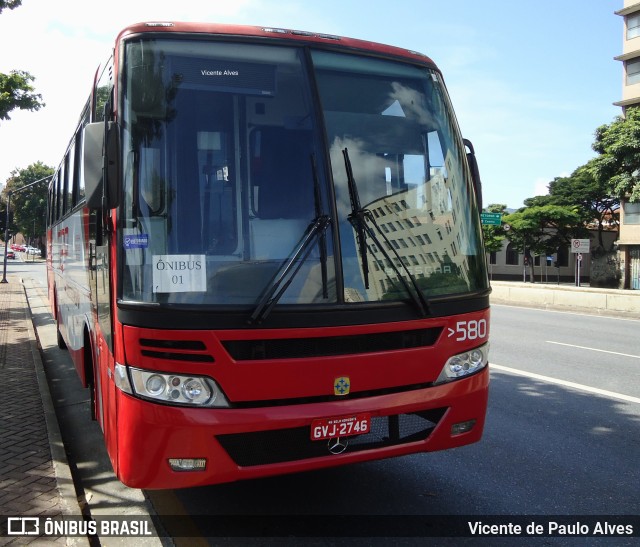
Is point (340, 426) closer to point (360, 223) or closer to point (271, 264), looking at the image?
point (271, 264)

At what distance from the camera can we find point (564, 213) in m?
50.0

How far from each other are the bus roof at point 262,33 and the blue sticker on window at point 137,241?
1.24m

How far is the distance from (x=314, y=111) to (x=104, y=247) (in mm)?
1607

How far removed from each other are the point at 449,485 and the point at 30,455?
3.37 metres

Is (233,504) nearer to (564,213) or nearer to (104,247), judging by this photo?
(104,247)

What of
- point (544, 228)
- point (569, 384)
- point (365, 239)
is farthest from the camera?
point (544, 228)

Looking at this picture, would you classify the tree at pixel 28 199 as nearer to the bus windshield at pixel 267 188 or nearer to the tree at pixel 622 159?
the tree at pixel 622 159

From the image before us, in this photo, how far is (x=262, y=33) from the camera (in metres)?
3.80

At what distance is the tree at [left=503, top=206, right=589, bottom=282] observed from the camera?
50406 mm

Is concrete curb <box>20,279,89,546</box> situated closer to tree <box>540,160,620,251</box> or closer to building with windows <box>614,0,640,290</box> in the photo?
building with windows <box>614,0,640,290</box>

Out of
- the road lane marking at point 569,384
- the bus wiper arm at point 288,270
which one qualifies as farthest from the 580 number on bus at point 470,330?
the road lane marking at point 569,384

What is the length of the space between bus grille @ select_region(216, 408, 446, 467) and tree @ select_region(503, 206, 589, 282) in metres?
50.5

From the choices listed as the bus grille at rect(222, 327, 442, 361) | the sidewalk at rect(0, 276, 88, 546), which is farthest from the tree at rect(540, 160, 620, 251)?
the bus grille at rect(222, 327, 442, 361)

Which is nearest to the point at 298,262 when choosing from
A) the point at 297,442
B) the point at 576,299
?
the point at 297,442
